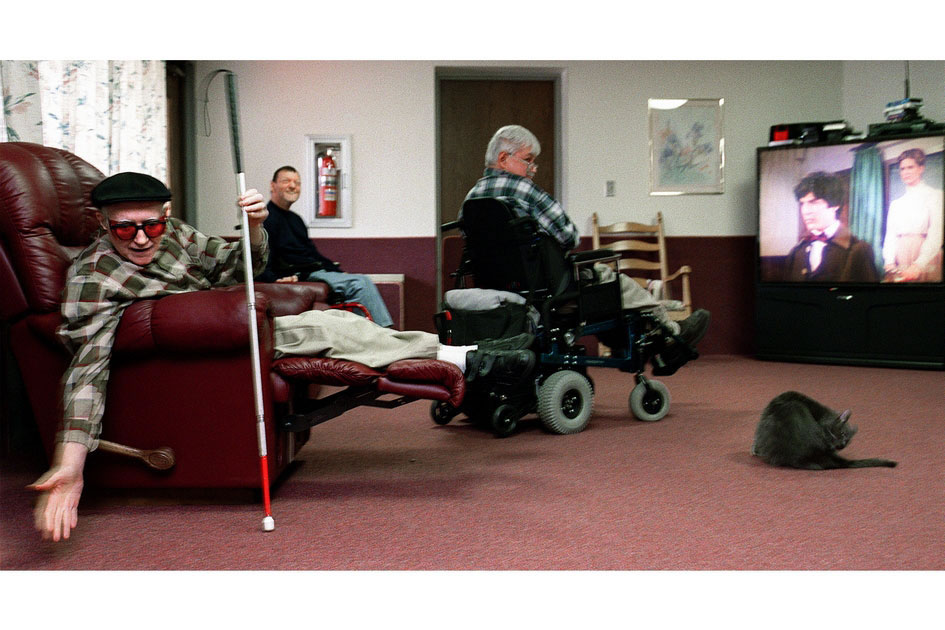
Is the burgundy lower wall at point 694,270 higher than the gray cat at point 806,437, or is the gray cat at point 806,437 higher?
the burgundy lower wall at point 694,270

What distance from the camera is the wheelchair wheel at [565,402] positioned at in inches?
127

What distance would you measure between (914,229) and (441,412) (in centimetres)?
360

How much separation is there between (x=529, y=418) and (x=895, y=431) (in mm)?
1529

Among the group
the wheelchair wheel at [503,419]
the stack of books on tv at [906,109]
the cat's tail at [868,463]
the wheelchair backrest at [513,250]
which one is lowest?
the cat's tail at [868,463]

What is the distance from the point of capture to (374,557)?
5.91ft

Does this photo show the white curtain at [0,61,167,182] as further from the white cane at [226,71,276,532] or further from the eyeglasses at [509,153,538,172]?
the eyeglasses at [509,153,538,172]

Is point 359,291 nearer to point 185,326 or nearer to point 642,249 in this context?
point 185,326

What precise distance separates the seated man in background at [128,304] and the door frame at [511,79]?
3456 mm

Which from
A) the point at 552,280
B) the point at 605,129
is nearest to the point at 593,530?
the point at 552,280

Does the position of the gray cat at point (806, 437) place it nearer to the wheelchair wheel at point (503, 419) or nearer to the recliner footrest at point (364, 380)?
the wheelchair wheel at point (503, 419)

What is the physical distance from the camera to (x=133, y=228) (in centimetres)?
209

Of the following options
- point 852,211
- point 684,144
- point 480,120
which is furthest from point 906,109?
point 480,120

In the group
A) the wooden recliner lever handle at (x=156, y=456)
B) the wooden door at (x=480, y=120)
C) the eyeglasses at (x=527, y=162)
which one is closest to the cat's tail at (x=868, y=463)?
the eyeglasses at (x=527, y=162)

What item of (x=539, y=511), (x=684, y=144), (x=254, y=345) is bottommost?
(x=539, y=511)
